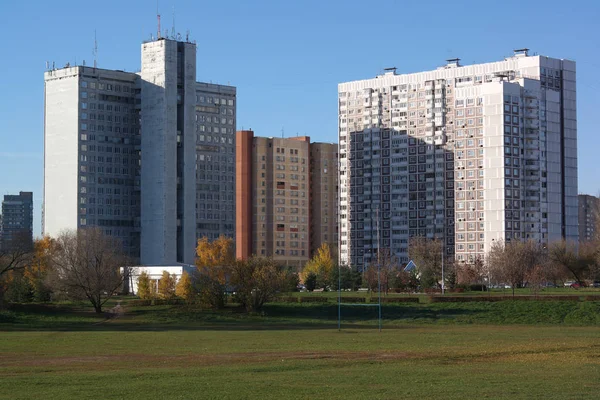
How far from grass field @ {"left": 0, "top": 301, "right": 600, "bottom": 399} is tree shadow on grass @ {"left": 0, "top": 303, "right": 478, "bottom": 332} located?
1.04ft

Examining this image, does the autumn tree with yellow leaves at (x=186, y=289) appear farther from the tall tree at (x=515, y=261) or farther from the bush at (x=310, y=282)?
the bush at (x=310, y=282)

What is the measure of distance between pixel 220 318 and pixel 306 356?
187 feet

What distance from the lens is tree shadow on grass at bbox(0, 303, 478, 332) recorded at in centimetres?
10144

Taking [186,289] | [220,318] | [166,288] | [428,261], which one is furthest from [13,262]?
[428,261]

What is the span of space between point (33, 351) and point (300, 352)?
55.9 ft

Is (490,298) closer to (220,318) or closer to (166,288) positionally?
(220,318)

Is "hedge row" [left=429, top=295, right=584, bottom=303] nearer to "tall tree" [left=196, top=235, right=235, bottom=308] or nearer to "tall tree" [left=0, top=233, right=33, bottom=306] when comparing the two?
"tall tree" [left=196, top=235, right=235, bottom=308]

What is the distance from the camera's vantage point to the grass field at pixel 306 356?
41.5m

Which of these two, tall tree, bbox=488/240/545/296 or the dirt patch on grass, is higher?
tall tree, bbox=488/240/545/296

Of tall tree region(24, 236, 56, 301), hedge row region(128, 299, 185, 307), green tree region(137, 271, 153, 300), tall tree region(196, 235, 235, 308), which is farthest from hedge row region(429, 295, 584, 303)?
tall tree region(24, 236, 56, 301)

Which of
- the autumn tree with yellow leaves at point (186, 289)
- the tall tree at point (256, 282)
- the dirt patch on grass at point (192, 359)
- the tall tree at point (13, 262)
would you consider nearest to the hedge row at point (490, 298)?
the tall tree at point (256, 282)

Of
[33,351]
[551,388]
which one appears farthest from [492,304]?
[551,388]

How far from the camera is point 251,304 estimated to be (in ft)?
395

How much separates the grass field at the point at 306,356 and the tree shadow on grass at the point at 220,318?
32cm
